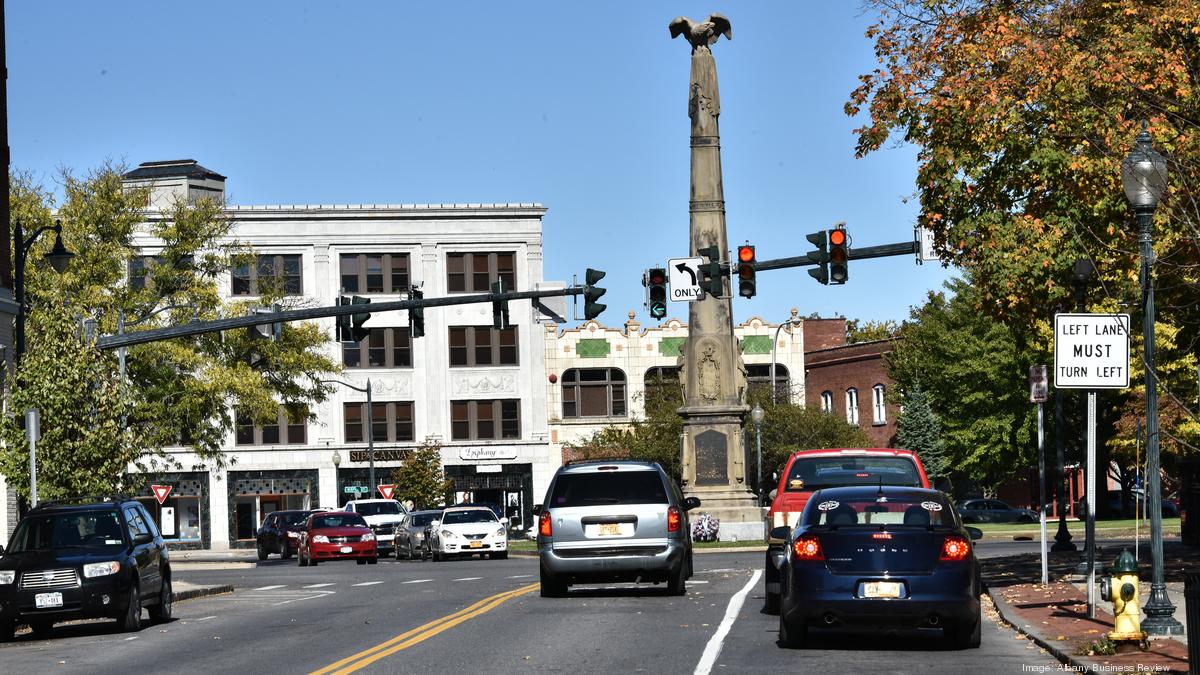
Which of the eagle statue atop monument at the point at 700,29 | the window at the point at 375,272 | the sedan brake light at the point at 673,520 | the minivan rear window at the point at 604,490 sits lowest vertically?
the sedan brake light at the point at 673,520

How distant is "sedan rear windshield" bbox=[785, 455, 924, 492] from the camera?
21344 mm

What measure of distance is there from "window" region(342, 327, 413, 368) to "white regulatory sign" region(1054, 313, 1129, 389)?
62.9m

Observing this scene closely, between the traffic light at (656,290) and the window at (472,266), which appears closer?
the traffic light at (656,290)

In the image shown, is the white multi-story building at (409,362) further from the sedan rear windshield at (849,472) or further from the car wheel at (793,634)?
the car wheel at (793,634)

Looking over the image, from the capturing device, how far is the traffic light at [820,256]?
30031 millimetres

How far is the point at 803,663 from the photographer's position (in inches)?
585

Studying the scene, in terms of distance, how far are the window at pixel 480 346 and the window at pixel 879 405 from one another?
2126 cm

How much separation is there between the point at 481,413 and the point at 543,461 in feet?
11.4

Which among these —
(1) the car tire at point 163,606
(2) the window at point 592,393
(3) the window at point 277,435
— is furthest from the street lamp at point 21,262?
(2) the window at point 592,393

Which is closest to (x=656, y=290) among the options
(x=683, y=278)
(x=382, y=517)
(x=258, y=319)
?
(x=683, y=278)

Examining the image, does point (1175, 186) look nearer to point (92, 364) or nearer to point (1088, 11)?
point (1088, 11)

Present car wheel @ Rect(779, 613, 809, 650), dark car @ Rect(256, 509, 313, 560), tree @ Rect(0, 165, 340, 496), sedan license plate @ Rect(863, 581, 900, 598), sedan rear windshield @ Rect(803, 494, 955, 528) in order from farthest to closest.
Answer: dark car @ Rect(256, 509, 313, 560)
tree @ Rect(0, 165, 340, 496)
car wheel @ Rect(779, 613, 809, 650)
sedan rear windshield @ Rect(803, 494, 955, 528)
sedan license plate @ Rect(863, 581, 900, 598)

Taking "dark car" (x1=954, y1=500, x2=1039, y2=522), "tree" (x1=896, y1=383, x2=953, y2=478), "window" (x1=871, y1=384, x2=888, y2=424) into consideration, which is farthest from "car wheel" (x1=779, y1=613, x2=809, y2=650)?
"window" (x1=871, y1=384, x2=888, y2=424)

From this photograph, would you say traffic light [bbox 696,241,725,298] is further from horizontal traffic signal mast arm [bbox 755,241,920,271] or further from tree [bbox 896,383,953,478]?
tree [bbox 896,383,953,478]
